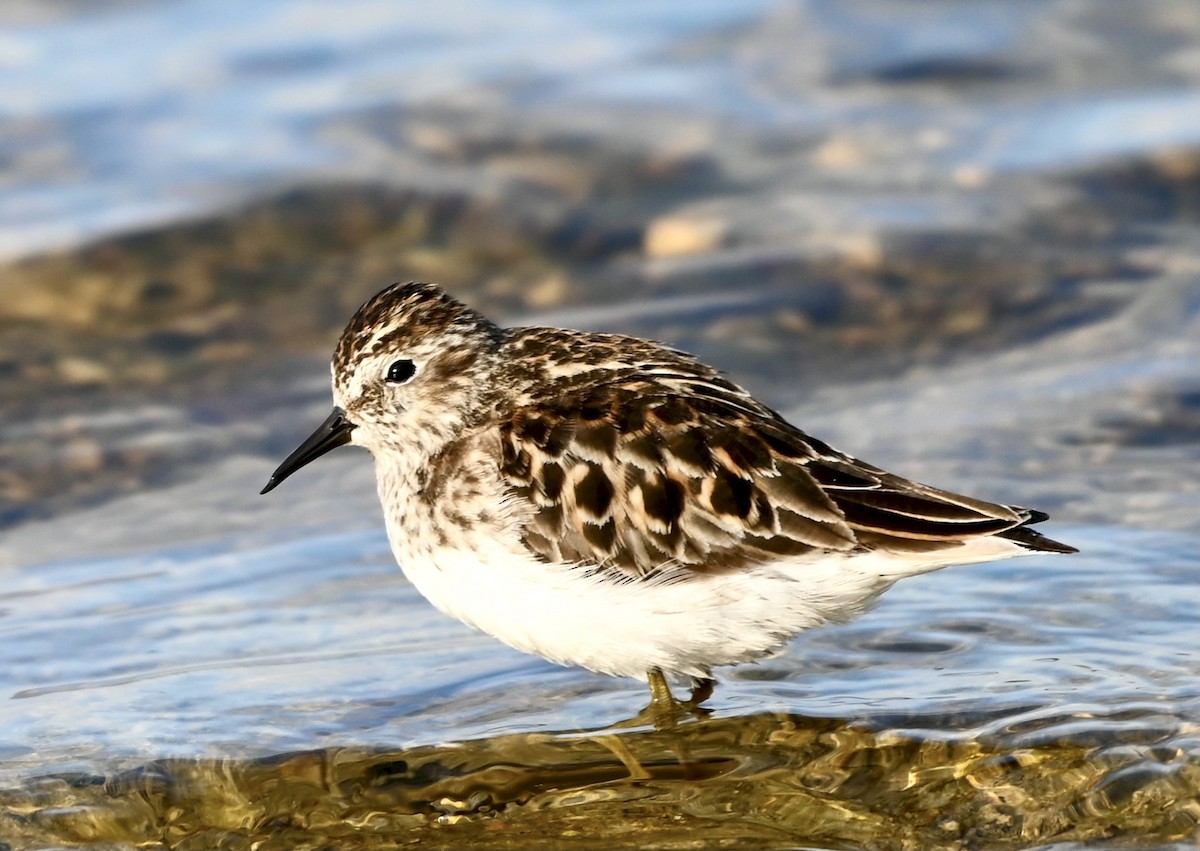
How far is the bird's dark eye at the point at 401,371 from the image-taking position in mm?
7461

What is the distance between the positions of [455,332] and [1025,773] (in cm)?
283

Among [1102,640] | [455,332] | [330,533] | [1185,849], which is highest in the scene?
[455,332]

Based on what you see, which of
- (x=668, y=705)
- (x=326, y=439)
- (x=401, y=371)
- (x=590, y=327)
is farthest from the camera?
(x=590, y=327)

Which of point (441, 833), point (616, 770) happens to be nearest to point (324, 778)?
point (441, 833)

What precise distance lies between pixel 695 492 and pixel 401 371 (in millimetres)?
1487

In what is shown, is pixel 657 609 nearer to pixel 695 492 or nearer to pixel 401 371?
pixel 695 492

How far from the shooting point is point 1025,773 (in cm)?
650

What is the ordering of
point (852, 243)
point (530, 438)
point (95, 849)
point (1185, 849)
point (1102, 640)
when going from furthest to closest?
→ point (852, 243) < point (1102, 640) < point (530, 438) < point (95, 849) < point (1185, 849)

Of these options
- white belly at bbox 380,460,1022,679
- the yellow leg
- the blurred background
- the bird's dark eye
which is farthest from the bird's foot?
the bird's dark eye

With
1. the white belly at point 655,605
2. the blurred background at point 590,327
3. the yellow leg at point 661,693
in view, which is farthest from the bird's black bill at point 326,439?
the yellow leg at point 661,693

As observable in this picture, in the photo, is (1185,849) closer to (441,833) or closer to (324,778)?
(441,833)

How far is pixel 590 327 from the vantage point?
38.6 ft

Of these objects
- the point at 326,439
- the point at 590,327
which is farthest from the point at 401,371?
the point at 590,327

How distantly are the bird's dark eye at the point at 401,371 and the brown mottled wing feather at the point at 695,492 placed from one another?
834mm
